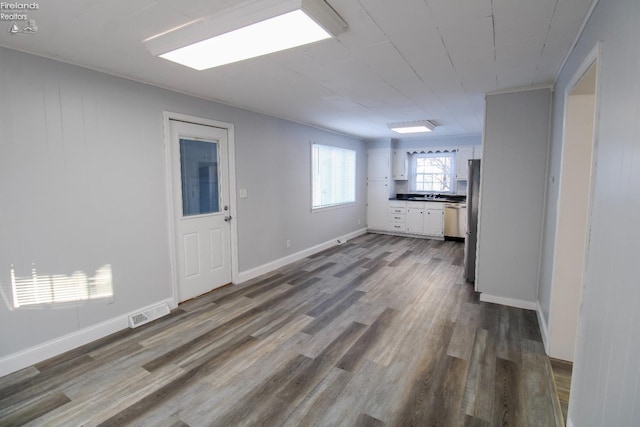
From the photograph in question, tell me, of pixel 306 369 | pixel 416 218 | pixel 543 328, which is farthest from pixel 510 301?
pixel 416 218

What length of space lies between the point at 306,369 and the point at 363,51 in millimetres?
2530

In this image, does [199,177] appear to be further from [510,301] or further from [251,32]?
[510,301]

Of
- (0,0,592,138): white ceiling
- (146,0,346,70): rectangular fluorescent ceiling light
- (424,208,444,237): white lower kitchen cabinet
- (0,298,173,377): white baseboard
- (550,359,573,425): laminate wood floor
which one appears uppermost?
(0,0,592,138): white ceiling

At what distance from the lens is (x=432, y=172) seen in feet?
25.8

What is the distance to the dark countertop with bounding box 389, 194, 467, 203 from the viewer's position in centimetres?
735

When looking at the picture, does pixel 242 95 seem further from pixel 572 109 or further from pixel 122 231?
pixel 572 109

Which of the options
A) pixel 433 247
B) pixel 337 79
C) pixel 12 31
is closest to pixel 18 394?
pixel 12 31

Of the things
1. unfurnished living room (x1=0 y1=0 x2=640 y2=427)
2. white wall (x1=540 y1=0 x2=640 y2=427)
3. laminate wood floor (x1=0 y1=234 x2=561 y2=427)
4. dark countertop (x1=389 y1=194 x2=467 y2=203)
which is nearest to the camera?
white wall (x1=540 y1=0 x2=640 y2=427)

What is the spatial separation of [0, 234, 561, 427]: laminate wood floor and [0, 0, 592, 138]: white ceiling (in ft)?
8.09

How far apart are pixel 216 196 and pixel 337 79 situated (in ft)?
7.07

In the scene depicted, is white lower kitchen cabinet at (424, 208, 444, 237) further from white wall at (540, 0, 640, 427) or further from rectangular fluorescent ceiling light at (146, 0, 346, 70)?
rectangular fluorescent ceiling light at (146, 0, 346, 70)

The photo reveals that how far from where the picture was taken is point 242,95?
11.9ft

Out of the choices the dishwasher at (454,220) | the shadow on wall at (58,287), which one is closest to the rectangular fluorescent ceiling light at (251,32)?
the shadow on wall at (58,287)

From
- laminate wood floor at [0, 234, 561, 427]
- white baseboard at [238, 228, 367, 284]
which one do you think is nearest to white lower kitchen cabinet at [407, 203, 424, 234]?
white baseboard at [238, 228, 367, 284]
